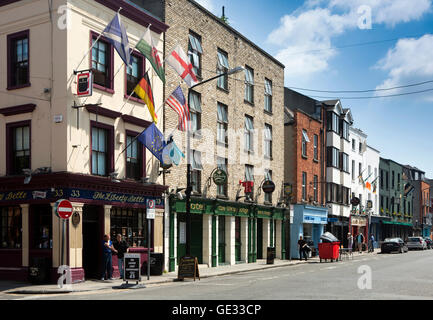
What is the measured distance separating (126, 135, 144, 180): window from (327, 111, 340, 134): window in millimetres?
28928

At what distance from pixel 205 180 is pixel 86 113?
10.5m

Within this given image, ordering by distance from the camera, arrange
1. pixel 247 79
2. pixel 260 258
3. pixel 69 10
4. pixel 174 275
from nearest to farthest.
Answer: pixel 69 10 < pixel 174 275 < pixel 247 79 < pixel 260 258

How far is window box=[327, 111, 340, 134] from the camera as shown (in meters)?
51.3

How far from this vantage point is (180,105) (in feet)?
84.0

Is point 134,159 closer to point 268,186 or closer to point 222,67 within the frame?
point 222,67

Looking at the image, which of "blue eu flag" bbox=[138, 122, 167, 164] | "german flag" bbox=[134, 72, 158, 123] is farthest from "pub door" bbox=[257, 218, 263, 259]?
"german flag" bbox=[134, 72, 158, 123]

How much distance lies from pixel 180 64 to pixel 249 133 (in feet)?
41.8

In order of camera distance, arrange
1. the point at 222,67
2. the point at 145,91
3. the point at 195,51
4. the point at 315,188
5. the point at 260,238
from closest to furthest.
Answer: the point at 145,91
the point at 195,51
the point at 222,67
the point at 260,238
the point at 315,188

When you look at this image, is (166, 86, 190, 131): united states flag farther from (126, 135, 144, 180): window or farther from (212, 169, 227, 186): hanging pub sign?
(212, 169, 227, 186): hanging pub sign

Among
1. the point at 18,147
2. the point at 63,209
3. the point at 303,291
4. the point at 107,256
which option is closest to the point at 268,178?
the point at 107,256

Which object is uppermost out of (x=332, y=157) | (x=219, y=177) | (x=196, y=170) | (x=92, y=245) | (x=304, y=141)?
(x=304, y=141)

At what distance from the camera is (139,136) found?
77.2ft
